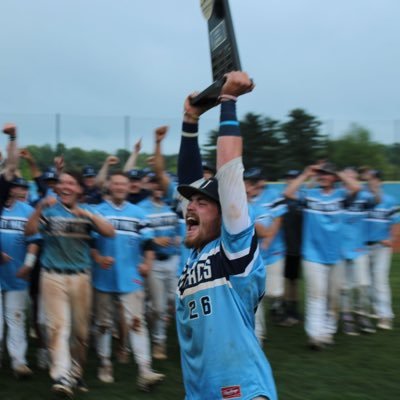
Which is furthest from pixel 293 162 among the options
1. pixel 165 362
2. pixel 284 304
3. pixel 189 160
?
pixel 189 160

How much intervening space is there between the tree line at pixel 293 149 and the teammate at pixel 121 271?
472 inches

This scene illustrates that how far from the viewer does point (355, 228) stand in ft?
25.2

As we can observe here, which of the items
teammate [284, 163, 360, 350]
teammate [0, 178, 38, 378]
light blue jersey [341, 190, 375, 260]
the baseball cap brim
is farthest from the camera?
light blue jersey [341, 190, 375, 260]

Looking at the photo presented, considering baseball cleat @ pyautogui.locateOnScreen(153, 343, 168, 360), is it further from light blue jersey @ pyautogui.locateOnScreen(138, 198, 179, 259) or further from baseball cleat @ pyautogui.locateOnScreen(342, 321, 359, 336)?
baseball cleat @ pyautogui.locateOnScreen(342, 321, 359, 336)

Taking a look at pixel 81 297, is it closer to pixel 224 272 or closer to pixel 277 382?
pixel 277 382

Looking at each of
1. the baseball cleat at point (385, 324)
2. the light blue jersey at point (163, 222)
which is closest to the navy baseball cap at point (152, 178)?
the light blue jersey at point (163, 222)

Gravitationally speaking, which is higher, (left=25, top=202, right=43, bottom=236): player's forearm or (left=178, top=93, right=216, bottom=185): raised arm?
(left=178, top=93, right=216, bottom=185): raised arm

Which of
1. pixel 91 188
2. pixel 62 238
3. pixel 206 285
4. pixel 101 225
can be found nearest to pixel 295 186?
pixel 91 188

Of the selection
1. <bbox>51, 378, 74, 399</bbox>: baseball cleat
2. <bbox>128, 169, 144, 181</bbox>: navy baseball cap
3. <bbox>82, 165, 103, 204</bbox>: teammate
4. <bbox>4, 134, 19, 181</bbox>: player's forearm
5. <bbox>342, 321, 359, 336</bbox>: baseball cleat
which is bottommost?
<bbox>342, 321, 359, 336</bbox>: baseball cleat

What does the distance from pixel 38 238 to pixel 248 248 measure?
12.6 feet

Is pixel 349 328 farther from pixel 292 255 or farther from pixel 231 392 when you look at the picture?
pixel 231 392

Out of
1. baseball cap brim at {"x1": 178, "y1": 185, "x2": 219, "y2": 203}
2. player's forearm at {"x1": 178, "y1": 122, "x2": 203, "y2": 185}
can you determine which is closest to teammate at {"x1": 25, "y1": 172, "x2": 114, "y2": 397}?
player's forearm at {"x1": 178, "y1": 122, "x2": 203, "y2": 185}

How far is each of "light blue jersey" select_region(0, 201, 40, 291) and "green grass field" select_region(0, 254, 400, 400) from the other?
1.00 m

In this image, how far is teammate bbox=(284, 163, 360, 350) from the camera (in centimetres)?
682
